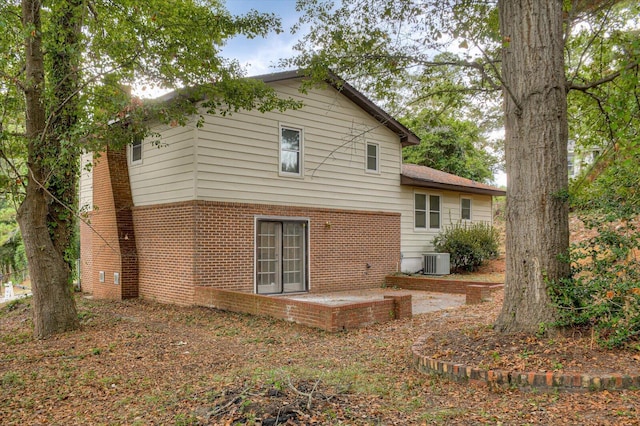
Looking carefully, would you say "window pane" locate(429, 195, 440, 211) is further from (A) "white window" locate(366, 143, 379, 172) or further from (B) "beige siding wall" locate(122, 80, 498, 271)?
(A) "white window" locate(366, 143, 379, 172)

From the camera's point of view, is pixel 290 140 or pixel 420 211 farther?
pixel 420 211

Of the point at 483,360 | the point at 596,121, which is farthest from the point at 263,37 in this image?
the point at 483,360

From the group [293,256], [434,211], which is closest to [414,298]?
[293,256]

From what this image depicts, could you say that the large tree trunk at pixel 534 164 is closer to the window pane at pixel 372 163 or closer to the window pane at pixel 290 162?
the window pane at pixel 290 162

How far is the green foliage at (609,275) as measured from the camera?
5.22 meters

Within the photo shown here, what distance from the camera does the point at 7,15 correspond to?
872 centimetres

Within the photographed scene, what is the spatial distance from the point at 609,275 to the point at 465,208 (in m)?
13.5

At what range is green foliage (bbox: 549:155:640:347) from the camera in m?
5.22

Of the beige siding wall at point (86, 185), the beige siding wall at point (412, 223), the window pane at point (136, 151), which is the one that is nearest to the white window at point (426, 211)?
the beige siding wall at point (412, 223)

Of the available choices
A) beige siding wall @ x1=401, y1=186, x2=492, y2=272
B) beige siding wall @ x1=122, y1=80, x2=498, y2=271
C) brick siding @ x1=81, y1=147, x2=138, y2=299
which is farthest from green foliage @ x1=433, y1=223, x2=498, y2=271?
brick siding @ x1=81, y1=147, x2=138, y2=299

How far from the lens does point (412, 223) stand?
16.5m

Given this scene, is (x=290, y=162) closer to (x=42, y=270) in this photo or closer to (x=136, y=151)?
(x=136, y=151)

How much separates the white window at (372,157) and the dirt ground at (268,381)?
7234 millimetres

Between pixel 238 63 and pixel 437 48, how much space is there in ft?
15.6
